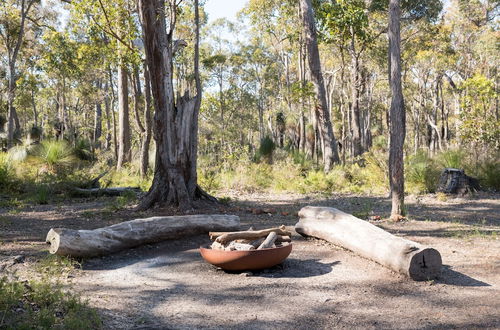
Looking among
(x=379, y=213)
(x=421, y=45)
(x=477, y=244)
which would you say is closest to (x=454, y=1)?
(x=421, y=45)

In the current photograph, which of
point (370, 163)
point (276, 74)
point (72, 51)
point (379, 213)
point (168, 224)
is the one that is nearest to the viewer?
point (168, 224)

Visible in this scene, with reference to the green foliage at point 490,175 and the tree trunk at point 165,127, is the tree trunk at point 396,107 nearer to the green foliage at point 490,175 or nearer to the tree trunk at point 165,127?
the tree trunk at point 165,127

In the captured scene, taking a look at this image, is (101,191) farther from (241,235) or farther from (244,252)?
(244,252)

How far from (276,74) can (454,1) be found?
16.0 m

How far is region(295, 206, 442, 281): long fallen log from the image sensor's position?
4.22 m

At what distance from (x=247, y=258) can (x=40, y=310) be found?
2041 mm

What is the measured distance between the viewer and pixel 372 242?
188 inches

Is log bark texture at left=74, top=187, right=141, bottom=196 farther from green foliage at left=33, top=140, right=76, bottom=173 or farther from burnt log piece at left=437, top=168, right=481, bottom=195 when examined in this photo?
burnt log piece at left=437, top=168, right=481, bottom=195

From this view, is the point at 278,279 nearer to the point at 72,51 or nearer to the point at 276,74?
the point at 72,51

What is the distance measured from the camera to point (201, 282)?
14.6ft

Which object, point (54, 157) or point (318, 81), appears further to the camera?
point (318, 81)

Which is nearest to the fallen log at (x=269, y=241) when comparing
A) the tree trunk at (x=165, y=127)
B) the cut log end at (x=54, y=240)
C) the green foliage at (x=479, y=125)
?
the cut log end at (x=54, y=240)

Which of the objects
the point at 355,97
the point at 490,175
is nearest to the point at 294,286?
the point at 490,175

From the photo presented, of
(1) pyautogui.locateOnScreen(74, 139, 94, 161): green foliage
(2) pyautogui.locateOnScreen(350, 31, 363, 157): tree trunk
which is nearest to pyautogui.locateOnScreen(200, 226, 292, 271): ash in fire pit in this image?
(1) pyautogui.locateOnScreen(74, 139, 94, 161): green foliage
